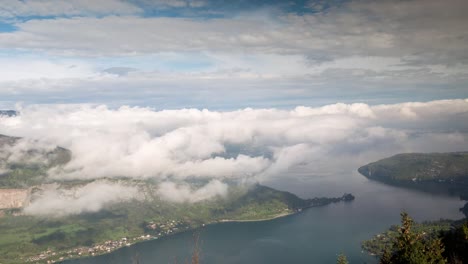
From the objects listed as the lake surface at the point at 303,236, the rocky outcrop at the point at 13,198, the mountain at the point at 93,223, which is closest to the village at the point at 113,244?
the mountain at the point at 93,223

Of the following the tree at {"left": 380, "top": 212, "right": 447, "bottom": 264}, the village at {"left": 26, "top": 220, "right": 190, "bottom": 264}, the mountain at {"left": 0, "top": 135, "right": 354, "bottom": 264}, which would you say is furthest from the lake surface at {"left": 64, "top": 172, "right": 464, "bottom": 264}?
the tree at {"left": 380, "top": 212, "right": 447, "bottom": 264}

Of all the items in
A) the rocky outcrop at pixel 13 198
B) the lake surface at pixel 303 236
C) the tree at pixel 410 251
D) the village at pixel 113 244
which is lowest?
the village at pixel 113 244

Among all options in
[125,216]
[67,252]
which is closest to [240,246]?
[67,252]

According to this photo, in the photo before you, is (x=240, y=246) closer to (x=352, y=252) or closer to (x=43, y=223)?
(x=352, y=252)

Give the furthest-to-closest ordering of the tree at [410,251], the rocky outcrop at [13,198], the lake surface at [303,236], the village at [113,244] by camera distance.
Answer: the rocky outcrop at [13,198]
the village at [113,244]
the lake surface at [303,236]
the tree at [410,251]

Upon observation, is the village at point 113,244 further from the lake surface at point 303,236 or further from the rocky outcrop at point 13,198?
the rocky outcrop at point 13,198

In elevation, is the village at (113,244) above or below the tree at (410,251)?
below

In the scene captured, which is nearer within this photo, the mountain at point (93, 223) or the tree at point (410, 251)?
the tree at point (410, 251)

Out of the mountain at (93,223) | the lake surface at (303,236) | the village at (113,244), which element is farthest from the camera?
the mountain at (93,223)

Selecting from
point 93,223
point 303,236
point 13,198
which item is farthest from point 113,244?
point 13,198

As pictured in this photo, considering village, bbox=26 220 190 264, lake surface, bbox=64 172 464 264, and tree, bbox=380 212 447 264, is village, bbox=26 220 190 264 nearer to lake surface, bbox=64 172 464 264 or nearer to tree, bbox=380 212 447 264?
lake surface, bbox=64 172 464 264
